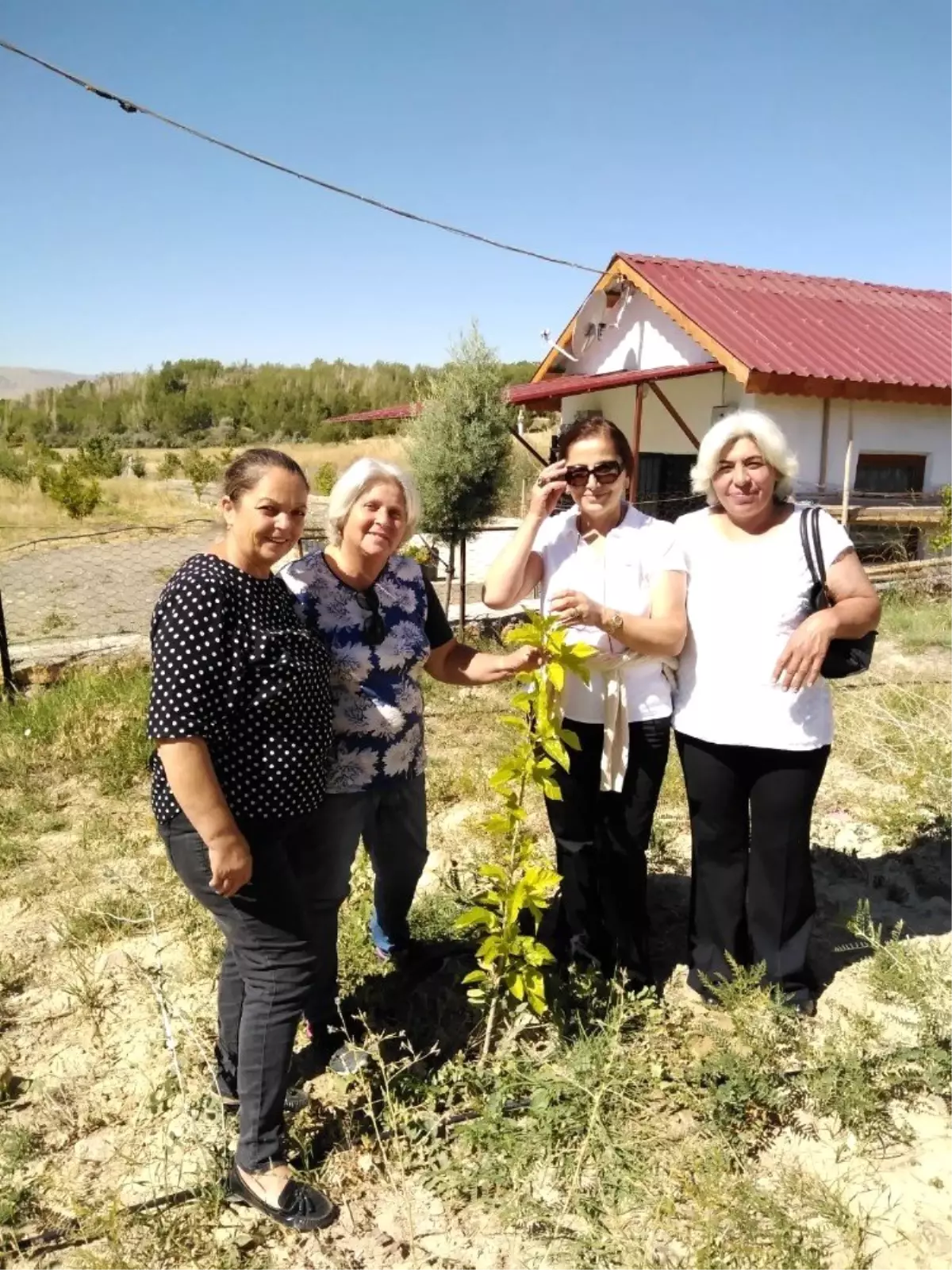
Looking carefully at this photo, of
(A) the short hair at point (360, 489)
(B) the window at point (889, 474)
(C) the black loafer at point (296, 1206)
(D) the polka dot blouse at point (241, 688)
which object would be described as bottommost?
(C) the black loafer at point (296, 1206)

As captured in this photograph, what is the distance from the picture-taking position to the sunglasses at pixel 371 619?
2.10m

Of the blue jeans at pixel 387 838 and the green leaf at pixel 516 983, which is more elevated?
the blue jeans at pixel 387 838

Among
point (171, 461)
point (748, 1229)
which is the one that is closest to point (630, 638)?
point (748, 1229)

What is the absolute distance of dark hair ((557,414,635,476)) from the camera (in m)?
2.19

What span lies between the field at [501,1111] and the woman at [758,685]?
10.0 inches

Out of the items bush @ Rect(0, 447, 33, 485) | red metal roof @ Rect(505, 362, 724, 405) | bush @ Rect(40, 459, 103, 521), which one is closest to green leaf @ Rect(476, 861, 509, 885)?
red metal roof @ Rect(505, 362, 724, 405)

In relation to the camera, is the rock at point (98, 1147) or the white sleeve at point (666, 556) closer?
the rock at point (98, 1147)

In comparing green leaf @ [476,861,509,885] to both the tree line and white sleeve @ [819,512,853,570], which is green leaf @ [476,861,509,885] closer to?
white sleeve @ [819,512,853,570]

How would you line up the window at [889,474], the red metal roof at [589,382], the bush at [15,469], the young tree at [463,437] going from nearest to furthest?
the young tree at [463,437] < the red metal roof at [589,382] < the window at [889,474] < the bush at [15,469]

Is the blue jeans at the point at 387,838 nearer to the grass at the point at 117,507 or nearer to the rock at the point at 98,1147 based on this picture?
the rock at the point at 98,1147

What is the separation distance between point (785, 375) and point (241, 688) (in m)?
8.35

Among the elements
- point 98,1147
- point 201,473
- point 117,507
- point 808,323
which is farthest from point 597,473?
point 201,473

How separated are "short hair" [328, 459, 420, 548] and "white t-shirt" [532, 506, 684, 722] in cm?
43

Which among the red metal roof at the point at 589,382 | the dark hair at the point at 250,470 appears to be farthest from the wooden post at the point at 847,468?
the dark hair at the point at 250,470
